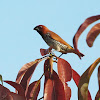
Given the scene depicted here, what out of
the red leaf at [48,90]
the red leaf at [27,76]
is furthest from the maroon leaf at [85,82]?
the red leaf at [27,76]

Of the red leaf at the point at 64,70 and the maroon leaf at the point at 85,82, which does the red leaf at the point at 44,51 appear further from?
the maroon leaf at the point at 85,82

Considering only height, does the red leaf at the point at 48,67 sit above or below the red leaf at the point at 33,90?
above

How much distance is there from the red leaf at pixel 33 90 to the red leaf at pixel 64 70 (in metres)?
0.16

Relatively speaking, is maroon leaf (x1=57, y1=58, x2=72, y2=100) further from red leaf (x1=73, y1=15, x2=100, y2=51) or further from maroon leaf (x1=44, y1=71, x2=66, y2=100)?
red leaf (x1=73, y1=15, x2=100, y2=51)

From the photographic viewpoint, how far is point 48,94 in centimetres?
165

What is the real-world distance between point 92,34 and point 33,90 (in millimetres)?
669

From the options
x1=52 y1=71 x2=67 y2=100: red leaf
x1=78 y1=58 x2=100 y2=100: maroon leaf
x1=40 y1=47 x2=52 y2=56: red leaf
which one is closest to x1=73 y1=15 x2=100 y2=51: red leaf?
x1=78 y1=58 x2=100 y2=100: maroon leaf

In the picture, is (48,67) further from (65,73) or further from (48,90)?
(48,90)

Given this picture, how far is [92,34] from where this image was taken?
1385 millimetres

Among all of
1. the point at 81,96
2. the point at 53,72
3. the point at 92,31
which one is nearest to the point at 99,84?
the point at 81,96

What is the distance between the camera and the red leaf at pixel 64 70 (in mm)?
1848

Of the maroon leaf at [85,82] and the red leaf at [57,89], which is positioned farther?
the red leaf at [57,89]

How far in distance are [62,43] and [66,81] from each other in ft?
7.87

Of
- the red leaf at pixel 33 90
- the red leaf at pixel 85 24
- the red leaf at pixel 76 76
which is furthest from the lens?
the red leaf at pixel 76 76
